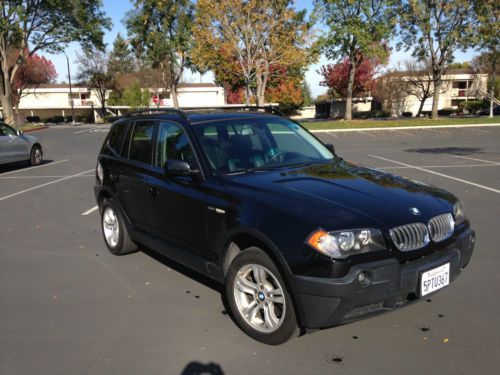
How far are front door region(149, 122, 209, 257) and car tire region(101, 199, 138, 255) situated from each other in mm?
893

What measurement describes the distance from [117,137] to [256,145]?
6.97 feet

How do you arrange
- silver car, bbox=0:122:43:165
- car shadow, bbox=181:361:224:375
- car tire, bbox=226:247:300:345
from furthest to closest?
1. silver car, bbox=0:122:43:165
2. car tire, bbox=226:247:300:345
3. car shadow, bbox=181:361:224:375

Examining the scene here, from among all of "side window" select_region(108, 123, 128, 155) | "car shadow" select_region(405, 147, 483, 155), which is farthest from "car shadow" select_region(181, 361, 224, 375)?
"car shadow" select_region(405, 147, 483, 155)

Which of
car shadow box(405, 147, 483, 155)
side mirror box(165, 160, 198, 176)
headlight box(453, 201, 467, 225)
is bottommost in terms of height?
car shadow box(405, 147, 483, 155)

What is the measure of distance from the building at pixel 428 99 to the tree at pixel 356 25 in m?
24.0

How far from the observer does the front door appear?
12.5 feet

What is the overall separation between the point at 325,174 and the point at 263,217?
98cm

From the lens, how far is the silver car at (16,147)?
13125 millimetres

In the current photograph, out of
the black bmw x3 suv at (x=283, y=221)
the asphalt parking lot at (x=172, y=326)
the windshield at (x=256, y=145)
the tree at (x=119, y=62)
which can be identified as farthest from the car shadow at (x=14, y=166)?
the tree at (x=119, y=62)

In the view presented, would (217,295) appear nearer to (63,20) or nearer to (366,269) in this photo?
(366,269)

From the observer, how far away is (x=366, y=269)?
2.83 meters

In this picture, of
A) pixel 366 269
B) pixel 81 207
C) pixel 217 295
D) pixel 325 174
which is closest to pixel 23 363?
pixel 217 295

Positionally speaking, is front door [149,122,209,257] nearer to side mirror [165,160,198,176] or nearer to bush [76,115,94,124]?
side mirror [165,160,198,176]

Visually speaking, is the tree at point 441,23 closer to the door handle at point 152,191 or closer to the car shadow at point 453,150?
the car shadow at point 453,150
